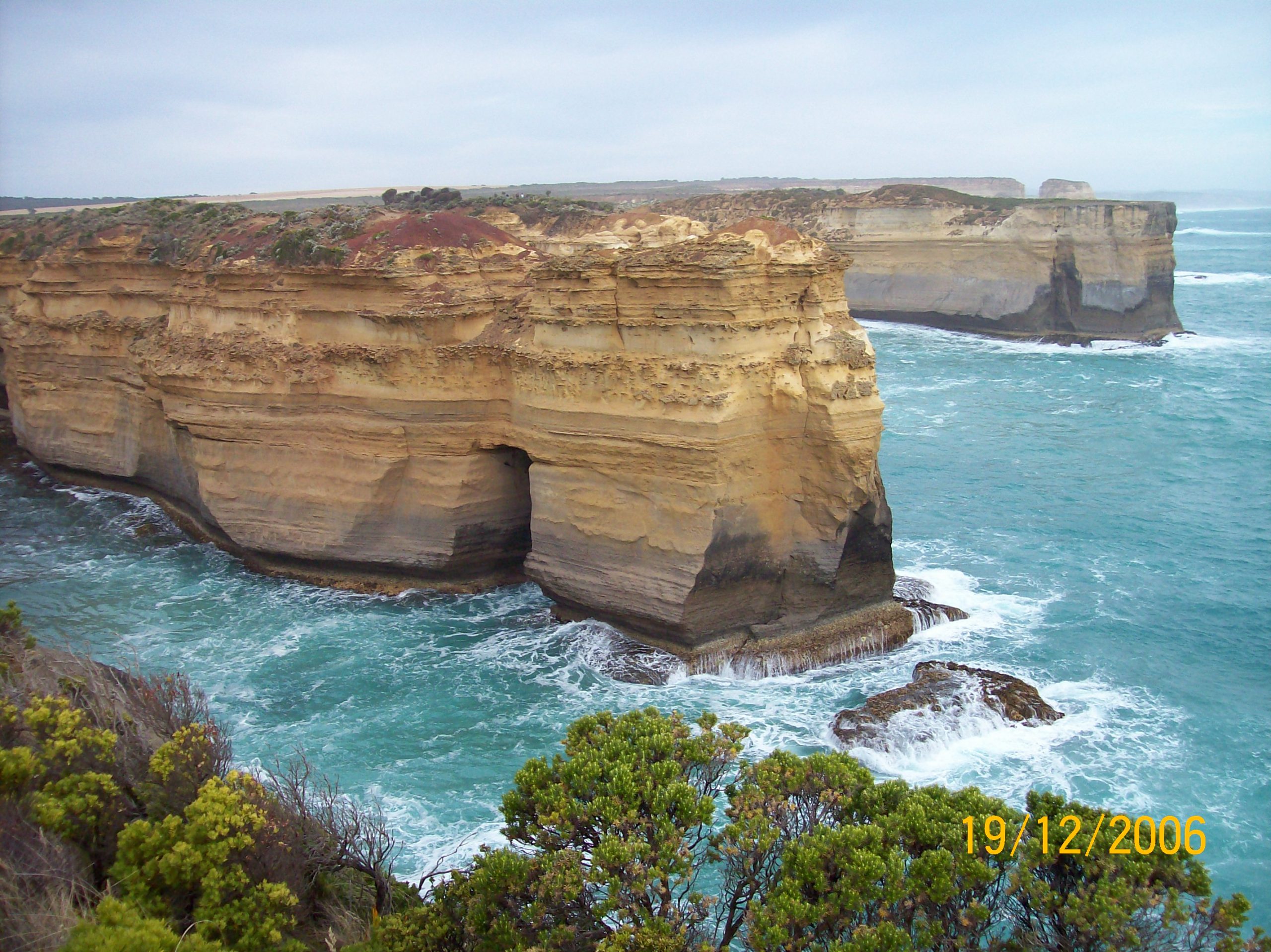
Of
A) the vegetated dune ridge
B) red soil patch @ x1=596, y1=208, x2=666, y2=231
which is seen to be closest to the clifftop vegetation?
the vegetated dune ridge

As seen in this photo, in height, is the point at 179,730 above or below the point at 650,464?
below

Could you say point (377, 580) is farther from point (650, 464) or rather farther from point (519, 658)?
point (650, 464)

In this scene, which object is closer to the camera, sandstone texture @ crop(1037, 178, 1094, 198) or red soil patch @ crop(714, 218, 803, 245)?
red soil patch @ crop(714, 218, 803, 245)

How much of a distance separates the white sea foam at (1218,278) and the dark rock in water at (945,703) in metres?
72.0

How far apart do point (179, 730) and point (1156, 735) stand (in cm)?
1523

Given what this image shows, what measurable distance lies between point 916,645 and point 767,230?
29.0 ft

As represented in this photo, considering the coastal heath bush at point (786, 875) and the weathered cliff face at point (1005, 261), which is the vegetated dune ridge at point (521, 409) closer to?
the coastal heath bush at point (786, 875)

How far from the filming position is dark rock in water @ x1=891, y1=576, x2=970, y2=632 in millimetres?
20922

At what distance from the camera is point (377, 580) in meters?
23.1

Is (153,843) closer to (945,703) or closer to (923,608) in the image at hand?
(945,703)

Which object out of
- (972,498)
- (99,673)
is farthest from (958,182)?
(99,673)

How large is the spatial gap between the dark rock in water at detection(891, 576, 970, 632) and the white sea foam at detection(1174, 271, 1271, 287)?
6832cm

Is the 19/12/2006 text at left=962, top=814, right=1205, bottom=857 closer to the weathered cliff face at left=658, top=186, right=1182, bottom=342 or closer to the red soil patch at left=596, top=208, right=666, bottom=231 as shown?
the red soil patch at left=596, top=208, right=666, bottom=231

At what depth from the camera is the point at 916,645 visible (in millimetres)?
20141
